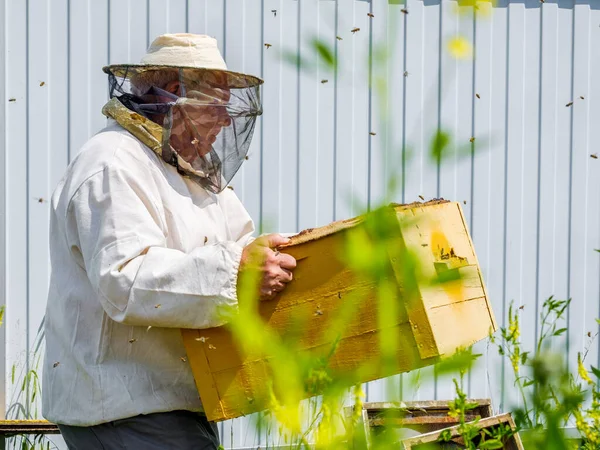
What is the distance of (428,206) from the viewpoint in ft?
7.59

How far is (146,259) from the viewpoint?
2.29m

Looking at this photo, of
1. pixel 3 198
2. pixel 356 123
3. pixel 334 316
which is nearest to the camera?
pixel 334 316

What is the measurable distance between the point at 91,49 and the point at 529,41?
2303 mm

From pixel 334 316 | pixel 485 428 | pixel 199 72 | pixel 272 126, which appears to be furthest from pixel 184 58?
pixel 272 126

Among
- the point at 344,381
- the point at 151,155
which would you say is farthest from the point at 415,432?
the point at 344,381

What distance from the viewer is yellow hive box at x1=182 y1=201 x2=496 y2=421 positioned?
2.18m

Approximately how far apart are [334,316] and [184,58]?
93 centimetres

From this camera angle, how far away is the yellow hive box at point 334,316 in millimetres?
2184

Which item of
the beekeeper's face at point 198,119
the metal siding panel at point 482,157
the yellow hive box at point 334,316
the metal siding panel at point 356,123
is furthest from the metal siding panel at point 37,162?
the metal siding panel at point 482,157

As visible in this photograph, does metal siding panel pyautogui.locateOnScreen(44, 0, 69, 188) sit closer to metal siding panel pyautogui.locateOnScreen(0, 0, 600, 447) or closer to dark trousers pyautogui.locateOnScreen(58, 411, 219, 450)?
metal siding panel pyautogui.locateOnScreen(0, 0, 600, 447)

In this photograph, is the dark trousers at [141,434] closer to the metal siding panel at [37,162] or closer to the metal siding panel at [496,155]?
the metal siding panel at [37,162]

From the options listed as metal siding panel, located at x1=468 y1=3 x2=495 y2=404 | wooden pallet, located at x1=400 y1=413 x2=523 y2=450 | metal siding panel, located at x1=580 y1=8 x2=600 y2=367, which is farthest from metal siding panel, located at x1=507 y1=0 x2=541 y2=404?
wooden pallet, located at x1=400 y1=413 x2=523 y2=450

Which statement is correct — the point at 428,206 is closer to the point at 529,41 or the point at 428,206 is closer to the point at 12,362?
the point at 12,362

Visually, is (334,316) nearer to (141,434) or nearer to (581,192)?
(141,434)
